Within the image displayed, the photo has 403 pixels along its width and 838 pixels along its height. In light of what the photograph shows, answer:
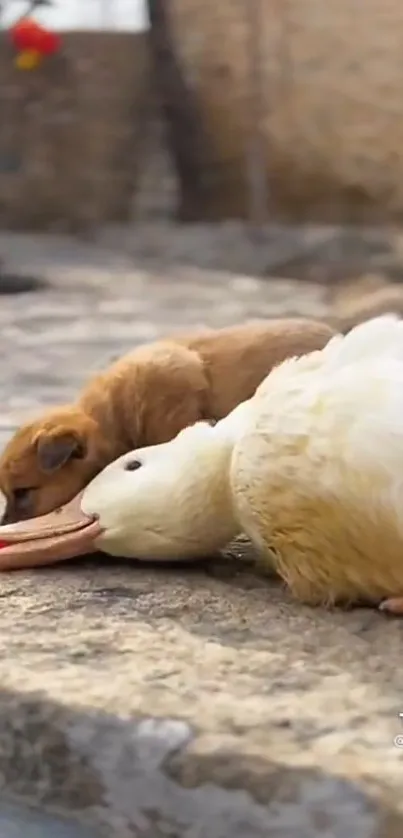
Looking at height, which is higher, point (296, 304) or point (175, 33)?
point (175, 33)

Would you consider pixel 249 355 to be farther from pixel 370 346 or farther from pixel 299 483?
pixel 299 483

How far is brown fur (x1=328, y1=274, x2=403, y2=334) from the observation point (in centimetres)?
252

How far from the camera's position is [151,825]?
86cm

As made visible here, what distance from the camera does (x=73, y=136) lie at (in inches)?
205

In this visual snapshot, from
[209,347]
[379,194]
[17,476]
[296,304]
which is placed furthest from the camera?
[379,194]

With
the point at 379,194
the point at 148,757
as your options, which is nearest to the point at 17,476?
the point at 148,757

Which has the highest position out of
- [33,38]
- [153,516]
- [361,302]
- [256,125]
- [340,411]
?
[33,38]

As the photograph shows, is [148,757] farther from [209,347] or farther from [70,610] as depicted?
[209,347]

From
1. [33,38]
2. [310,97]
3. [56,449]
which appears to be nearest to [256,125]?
[310,97]

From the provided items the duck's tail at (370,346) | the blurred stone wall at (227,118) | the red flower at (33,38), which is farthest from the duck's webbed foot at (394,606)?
the red flower at (33,38)

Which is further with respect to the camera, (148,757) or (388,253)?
(388,253)

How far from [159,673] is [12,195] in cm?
449

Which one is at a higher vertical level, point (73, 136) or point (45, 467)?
point (73, 136)

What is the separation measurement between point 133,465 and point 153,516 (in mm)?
104
